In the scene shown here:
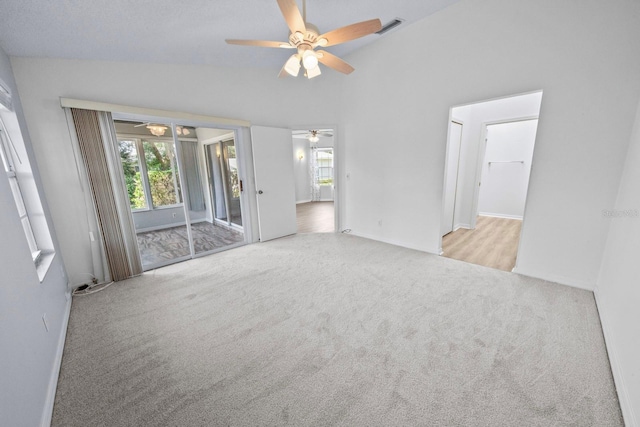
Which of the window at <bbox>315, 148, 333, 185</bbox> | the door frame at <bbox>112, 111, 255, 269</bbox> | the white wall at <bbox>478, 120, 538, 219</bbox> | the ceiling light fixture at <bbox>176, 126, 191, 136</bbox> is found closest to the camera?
the door frame at <bbox>112, 111, 255, 269</bbox>

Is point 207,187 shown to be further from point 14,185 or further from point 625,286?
point 625,286

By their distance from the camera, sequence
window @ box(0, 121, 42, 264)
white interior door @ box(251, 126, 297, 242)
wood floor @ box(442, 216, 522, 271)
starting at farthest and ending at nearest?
white interior door @ box(251, 126, 297, 242)
wood floor @ box(442, 216, 522, 271)
window @ box(0, 121, 42, 264)

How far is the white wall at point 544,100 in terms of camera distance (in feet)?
7.12

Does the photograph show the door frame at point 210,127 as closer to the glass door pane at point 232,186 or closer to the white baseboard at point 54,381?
the glass door pane at point 232,186

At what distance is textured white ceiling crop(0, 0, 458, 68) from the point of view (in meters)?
1.91

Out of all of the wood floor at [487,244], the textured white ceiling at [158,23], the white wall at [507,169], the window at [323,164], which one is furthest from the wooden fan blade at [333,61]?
the window at [323,164]

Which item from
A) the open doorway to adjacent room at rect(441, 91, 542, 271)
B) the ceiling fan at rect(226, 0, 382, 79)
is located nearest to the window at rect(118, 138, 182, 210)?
the ceiling fan at rect(226, 0, 382, 79)

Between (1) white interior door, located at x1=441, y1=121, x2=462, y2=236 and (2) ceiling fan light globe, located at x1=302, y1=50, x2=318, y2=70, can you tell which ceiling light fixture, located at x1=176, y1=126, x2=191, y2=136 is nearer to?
(2) ceiling fan light globe, located at x1=302, y1=50, x2=318, y2=70

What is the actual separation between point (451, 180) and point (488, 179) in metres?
2.41

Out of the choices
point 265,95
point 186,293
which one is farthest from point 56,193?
point 265,95

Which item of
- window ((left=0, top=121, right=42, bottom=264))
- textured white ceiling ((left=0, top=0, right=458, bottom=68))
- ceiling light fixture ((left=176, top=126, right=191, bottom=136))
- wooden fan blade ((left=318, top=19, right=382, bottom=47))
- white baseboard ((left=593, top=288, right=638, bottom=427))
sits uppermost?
textured white ceiling ((left=0, top=0, right=458, bottom=68))

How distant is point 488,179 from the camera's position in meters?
5.92

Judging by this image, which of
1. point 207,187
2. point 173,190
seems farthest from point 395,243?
point 173,190

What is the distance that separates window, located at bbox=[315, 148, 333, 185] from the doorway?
14.3ft
